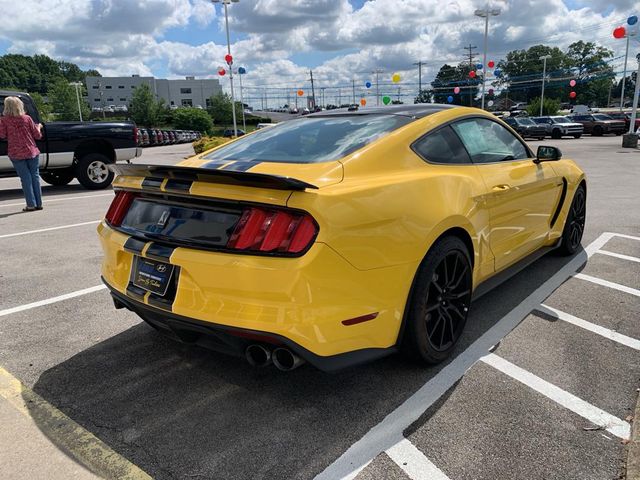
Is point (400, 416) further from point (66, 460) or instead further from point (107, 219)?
point (107, 219)

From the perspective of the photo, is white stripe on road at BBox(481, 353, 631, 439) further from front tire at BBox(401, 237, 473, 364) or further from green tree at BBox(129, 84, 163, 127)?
green tree at BBox(129, 84, 163, 127)

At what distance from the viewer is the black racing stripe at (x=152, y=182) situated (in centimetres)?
→ 271

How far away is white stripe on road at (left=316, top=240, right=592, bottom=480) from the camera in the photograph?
222cm

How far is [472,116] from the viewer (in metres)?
3.76

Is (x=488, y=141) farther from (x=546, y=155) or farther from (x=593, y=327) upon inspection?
(x=593, y=327)

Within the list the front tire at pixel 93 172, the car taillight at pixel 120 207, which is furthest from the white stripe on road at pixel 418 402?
the front tire at pixel 93 172

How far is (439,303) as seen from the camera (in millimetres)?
2990

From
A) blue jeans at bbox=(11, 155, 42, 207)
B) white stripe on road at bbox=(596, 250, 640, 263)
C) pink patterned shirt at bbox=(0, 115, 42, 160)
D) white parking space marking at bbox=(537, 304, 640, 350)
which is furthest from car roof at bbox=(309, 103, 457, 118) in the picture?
blue jeans at bbox=(11, 155, 42, 207)

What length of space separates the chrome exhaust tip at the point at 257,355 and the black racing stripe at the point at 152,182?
989mm

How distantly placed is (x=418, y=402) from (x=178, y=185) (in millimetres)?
1678

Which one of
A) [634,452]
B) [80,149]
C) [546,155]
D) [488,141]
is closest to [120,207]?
[488,141]

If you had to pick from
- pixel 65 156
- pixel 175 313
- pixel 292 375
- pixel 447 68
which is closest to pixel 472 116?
pixel 292 375

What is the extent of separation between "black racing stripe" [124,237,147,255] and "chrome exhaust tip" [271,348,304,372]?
926mm

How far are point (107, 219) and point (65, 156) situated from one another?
8875 mm
